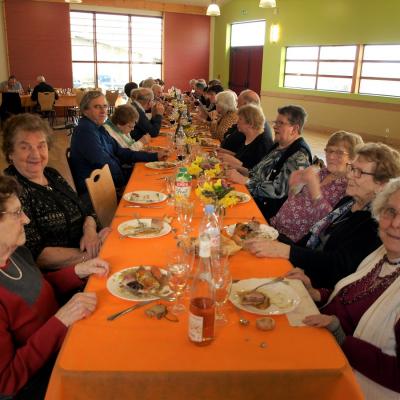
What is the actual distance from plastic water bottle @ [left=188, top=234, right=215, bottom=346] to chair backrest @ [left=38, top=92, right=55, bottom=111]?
10304 mm

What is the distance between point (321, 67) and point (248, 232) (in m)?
10.9

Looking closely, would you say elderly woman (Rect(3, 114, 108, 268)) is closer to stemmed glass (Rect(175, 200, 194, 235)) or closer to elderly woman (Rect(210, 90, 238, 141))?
stemmed glass (Rect(175, 200, 194, 235))

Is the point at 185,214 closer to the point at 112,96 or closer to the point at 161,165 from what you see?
the point at 161,165

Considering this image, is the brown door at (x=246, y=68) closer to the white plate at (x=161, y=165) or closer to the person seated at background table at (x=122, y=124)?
the person seated at background table at (x=122, y=124)

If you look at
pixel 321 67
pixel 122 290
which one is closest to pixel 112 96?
pixel 321 67

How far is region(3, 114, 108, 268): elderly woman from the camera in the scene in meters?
2.17

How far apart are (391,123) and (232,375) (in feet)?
32.8

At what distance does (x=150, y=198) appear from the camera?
2721 millimetres

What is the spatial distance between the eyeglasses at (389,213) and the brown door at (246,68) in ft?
42.9

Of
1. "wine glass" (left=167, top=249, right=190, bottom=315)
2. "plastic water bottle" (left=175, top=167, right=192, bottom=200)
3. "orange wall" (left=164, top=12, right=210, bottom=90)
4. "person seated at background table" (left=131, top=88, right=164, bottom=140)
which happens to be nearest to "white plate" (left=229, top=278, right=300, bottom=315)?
"wine glass" (left=167, top=249, right=190, bottom=315)

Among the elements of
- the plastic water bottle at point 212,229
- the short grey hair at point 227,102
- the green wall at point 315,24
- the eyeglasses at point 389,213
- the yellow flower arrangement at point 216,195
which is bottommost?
the plastic water bottle at point 212,229

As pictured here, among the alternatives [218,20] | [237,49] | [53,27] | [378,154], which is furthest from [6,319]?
[218,20]

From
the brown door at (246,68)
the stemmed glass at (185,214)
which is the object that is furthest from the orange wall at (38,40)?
the stemmed glass at (185,214)

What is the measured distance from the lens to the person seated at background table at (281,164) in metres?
3.16
